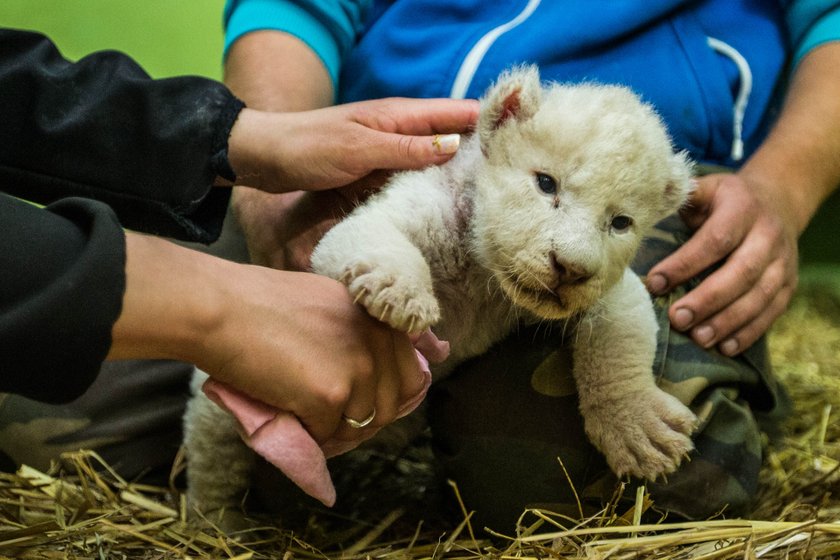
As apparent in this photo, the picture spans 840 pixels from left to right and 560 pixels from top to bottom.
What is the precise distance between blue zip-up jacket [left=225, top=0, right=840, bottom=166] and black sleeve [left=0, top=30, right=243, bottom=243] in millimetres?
661

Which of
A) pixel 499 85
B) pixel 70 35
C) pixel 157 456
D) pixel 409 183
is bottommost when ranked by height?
pixel 157 456

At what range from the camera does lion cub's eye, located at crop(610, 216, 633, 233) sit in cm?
159

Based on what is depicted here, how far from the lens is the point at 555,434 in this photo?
1.76m

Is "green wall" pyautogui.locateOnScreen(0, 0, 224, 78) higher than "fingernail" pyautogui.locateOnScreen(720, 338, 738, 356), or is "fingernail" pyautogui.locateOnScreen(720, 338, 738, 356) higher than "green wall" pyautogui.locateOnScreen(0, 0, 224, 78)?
"green wall" pyautogui.locateOnScreen(0, 0, 224, 78)

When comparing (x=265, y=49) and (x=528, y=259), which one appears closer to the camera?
(x=528, y=259)

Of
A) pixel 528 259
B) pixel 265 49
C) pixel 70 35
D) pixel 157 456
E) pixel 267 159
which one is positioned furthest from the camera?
pixel 70 35

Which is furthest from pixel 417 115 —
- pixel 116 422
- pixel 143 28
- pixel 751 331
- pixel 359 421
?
pixel 143 28

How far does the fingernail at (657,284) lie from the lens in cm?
193

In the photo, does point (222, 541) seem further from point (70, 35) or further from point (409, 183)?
point (70, 35)

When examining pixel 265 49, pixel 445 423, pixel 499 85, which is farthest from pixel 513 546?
pixel 265 49

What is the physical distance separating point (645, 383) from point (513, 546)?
47 centimetres

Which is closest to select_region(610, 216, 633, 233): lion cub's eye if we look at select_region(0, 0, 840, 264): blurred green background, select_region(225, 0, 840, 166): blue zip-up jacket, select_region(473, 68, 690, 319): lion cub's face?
select_region(473, 68, 690, 319): lion cub's face

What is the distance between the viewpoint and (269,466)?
192cm

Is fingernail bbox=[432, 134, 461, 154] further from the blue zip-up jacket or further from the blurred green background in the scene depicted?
the blurred green background
